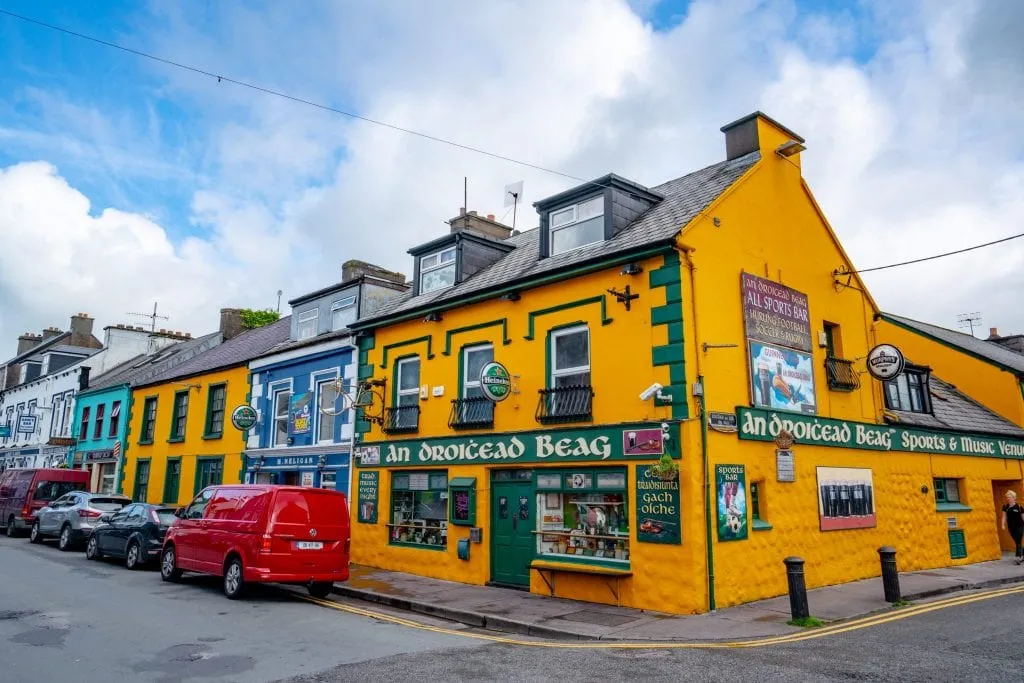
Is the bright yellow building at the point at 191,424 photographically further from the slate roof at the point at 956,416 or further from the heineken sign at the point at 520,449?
the slate roof at the point at 956,416

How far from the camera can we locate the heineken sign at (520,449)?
12617mm

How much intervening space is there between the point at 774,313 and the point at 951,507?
8426 mm

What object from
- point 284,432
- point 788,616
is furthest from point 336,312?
point 788,616

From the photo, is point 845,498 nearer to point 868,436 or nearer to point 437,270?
point 868,436

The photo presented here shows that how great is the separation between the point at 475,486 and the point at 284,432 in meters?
8.76

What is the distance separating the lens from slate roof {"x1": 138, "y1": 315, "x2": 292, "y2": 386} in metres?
24.8

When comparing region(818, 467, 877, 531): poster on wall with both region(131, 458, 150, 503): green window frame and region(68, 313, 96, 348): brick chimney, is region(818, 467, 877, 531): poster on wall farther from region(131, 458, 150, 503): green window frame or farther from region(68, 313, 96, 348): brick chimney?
region(68, 313, 96, 348): brick chimney

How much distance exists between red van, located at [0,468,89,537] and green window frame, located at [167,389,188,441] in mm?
3198

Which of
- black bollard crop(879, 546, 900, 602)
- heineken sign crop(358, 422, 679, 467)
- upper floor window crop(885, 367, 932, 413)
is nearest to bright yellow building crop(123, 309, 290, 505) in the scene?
heineken sign crop(358, 422, 679, 467)

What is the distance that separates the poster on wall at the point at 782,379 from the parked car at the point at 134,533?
13148mm

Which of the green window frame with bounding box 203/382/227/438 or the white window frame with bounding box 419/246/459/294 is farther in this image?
the green window frame with bounding box 203/382/227/438

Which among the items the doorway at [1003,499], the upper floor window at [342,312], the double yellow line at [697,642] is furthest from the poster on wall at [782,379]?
the upper floor window at [342,312]

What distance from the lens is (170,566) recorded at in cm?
1473

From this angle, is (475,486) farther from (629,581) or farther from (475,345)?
(629,581)
